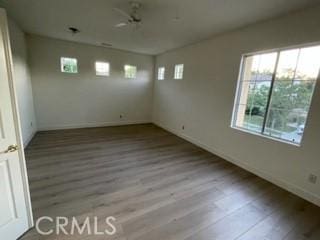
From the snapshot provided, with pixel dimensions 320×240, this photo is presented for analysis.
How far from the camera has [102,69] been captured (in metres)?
5.41

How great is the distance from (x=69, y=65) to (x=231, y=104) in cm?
475

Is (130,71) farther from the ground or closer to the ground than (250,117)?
farther from the ground

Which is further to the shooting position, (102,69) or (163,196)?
(102,69)

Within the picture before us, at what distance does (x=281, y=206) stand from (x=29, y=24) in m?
5.72

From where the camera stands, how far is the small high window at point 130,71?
5809 mm

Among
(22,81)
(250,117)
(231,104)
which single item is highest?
(22,81)

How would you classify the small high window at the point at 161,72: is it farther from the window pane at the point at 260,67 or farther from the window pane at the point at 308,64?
the window pane at the point at 308,64

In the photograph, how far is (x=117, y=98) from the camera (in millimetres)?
5840

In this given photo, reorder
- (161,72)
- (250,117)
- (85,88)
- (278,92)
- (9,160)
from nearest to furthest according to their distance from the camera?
(9,160)
(278,92)
(250,117)
(85,88)
(161,72)

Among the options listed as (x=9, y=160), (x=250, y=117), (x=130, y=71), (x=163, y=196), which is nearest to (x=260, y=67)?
(x=250, y=117)

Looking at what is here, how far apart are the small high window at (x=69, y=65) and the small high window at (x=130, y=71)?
1.61 metres

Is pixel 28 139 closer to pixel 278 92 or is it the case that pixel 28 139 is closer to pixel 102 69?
pixel 102 69

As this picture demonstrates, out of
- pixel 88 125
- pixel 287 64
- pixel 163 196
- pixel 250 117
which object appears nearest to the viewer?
pixel 163 196

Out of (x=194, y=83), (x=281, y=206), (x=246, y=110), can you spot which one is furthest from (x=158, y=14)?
(x=281, y=206)
